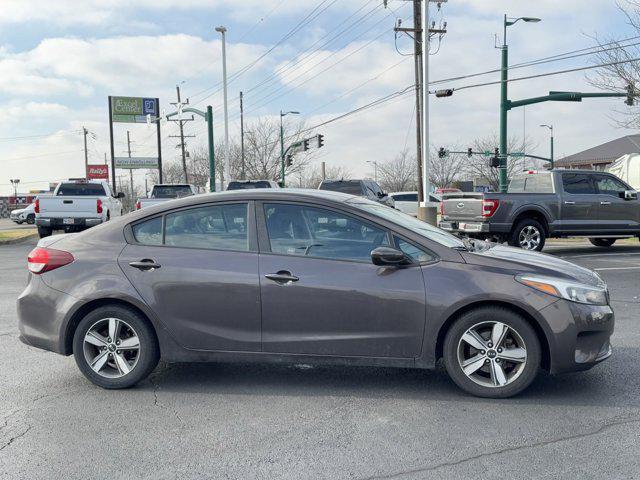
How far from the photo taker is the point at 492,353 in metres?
4.25

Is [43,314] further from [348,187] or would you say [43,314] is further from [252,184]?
[252,184]

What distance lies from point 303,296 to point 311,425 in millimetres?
920

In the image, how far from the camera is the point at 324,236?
4.54 meters

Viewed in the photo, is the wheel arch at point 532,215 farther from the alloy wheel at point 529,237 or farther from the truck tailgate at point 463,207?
the truck tailgate at point 463,207

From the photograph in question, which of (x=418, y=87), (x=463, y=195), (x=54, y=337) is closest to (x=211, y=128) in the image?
(x=418, y=87)

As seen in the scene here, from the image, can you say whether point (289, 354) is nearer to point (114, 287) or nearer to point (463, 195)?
point (114, 287)

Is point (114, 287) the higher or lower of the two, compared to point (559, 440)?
higher

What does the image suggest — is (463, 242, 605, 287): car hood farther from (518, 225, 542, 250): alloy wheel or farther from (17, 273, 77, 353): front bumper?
(518, 225, 542, 250): alloy wheel

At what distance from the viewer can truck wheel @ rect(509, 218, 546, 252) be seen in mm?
13484

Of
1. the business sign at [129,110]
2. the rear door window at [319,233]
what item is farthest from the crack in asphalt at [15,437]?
the business sign at [129,110]

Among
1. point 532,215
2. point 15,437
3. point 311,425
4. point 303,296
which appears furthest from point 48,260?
point 532,215

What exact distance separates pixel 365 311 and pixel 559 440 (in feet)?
4.92

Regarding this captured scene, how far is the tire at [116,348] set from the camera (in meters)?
4.60

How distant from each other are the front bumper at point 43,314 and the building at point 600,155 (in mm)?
57807
